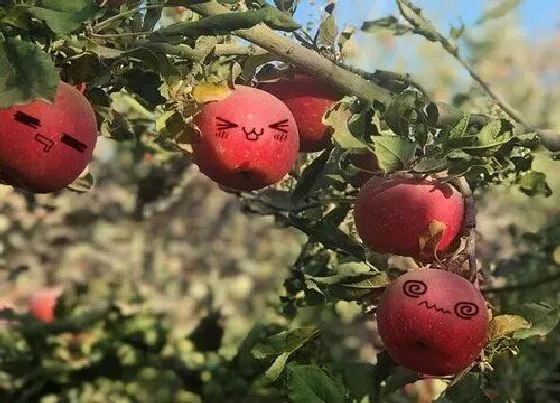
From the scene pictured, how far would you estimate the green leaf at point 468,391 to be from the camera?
100 centimetres

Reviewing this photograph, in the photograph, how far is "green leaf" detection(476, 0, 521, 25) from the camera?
156 cm

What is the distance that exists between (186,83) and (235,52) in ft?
0.26

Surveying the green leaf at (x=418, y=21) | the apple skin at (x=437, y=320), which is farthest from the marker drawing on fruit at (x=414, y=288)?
the green leaf at (x=418, y=21)

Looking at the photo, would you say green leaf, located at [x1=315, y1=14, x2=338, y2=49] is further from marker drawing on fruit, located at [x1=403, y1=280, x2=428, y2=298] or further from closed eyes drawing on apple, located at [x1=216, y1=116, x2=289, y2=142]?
marker drawing on fruit, located at [x1=403, y1=280, x2=428, y2=298]

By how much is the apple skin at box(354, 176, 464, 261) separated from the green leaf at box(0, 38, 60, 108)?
0.39 meters

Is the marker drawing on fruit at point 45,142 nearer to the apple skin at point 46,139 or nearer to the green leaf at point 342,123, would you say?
the apple skin at point 46,139

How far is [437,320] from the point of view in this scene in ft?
3.25

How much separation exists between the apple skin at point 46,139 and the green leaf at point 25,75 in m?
0.10

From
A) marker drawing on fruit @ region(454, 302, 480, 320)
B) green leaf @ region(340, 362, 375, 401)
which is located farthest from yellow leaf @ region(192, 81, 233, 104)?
green leaf @ region(340, 362, 375, 401)

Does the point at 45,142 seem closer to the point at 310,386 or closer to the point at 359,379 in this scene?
the point at 310,386

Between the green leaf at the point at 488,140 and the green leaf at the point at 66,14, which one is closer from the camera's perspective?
the green leaf at the point at 66,14

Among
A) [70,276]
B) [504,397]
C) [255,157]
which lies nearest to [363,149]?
[255,157]

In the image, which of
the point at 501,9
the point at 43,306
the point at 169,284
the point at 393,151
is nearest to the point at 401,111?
the point at 393,151

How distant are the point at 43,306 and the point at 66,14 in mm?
2398
